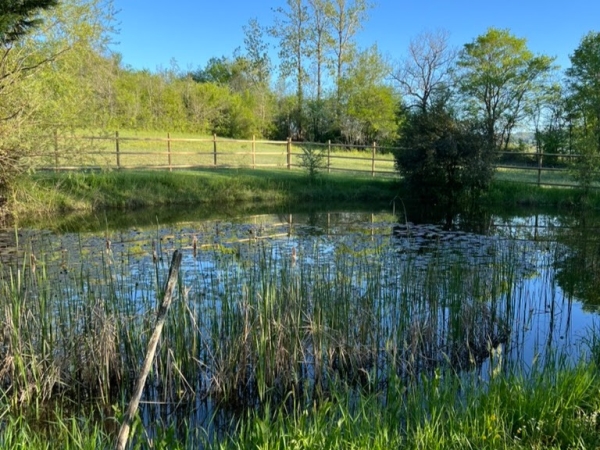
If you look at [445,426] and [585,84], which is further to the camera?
[585,84]

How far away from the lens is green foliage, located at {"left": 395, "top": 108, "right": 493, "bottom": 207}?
19.0m

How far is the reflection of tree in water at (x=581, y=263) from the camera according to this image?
8297 millimetres

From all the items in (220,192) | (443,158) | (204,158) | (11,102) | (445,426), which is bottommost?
(445,426)

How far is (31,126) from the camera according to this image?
12836 mm

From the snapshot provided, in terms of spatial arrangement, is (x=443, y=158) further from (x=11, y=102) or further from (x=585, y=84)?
(x=585, y=84)

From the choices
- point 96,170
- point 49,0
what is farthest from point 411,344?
point 96,170

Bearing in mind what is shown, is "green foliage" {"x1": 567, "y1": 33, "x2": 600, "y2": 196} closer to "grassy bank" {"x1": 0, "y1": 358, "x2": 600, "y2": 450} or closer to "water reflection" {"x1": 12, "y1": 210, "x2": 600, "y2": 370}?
"water reflection" {"x1": 12, "y1": 210, "x2": 600, "y2": 370}

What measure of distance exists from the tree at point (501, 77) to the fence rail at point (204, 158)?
7.90 m

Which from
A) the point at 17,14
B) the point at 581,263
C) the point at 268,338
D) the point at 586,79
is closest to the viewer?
the point at 17,14

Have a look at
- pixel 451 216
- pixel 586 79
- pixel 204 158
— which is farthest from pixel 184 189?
pixel 586 79

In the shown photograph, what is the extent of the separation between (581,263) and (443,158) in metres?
9.49

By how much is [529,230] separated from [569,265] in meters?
4.45

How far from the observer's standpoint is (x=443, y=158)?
1925 centimetres

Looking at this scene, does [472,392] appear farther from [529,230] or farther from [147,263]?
[529,230]
